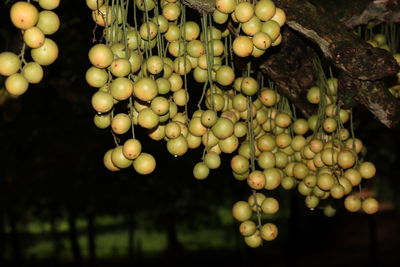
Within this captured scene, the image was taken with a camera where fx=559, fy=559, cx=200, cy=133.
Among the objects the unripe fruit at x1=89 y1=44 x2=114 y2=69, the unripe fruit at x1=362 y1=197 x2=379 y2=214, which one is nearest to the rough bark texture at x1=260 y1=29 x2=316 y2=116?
the unripe fruit at x1=362 y1=197 x2=379 y2=214

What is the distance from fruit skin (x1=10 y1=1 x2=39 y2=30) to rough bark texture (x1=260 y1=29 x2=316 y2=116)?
0.92 meters

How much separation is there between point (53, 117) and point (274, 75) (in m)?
4.88

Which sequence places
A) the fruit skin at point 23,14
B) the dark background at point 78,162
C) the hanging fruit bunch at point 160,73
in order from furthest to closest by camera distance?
1. the dark background at point 78,162
2. the hanging fruit bunch at point 160,73
3. the fruit skin at point 23,14

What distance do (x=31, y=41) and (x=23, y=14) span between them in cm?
6

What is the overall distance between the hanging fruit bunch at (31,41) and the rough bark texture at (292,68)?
0.88 m

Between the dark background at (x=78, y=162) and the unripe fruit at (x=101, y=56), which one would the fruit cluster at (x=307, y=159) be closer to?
the dark background at (x=78, y=162)

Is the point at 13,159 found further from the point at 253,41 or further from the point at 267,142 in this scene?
the point at 253,41

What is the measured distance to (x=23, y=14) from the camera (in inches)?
43.8

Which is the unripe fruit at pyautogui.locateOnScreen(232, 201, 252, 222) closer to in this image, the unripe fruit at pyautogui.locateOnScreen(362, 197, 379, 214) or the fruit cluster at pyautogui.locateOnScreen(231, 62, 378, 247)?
the fruit cluster at pyautogui.locateOnScreen(231, 62, 378, 247)

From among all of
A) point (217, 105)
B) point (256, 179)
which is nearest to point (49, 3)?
point (217, 105)

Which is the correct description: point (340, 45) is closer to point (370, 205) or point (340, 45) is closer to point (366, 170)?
point (366, 170)

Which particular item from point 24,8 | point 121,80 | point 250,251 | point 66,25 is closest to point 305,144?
point 121,80

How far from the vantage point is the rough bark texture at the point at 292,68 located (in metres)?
1.88

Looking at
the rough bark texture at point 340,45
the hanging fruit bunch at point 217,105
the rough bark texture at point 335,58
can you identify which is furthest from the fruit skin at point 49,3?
the rough bark texture at point 340,45
